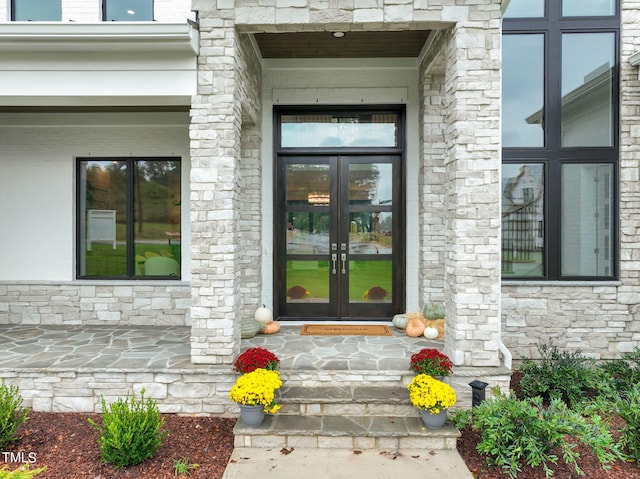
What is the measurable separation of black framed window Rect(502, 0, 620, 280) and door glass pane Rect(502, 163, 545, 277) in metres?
0.01

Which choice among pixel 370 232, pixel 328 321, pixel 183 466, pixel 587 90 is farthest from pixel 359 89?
pixel 183 466

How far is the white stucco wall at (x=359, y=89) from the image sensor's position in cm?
538

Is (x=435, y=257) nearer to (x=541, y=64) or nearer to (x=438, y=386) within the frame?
(x=438, y=386)

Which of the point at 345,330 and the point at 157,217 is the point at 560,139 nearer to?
the point at 345,330

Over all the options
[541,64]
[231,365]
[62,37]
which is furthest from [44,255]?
[541,64]

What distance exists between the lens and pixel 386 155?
18.2 feet

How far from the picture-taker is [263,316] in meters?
5.07

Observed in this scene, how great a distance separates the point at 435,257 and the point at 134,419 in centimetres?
383

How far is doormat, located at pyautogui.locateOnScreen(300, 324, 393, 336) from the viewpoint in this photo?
5.00 meters

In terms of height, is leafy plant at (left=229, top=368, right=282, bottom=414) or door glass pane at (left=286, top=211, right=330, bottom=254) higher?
door glass pane at (left=286, top=211, right=330, bottom=254)

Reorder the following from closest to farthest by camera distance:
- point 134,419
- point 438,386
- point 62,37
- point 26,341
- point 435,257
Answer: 1. point 134,419
2. point 438,386
3. point 62,37
4. point 26,341
5. point 435,257

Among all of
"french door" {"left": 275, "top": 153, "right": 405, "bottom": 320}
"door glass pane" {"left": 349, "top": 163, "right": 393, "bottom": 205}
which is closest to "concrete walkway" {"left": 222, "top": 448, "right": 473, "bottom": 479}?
"french door" {"left": 275, "top": 153, "right": 405, "bottom": 320}

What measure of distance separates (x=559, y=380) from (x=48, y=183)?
23.1 ft

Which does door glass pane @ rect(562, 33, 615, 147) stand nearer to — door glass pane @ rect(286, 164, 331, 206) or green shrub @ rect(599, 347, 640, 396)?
green shrub @ rect(599, 347, 640, 396)
